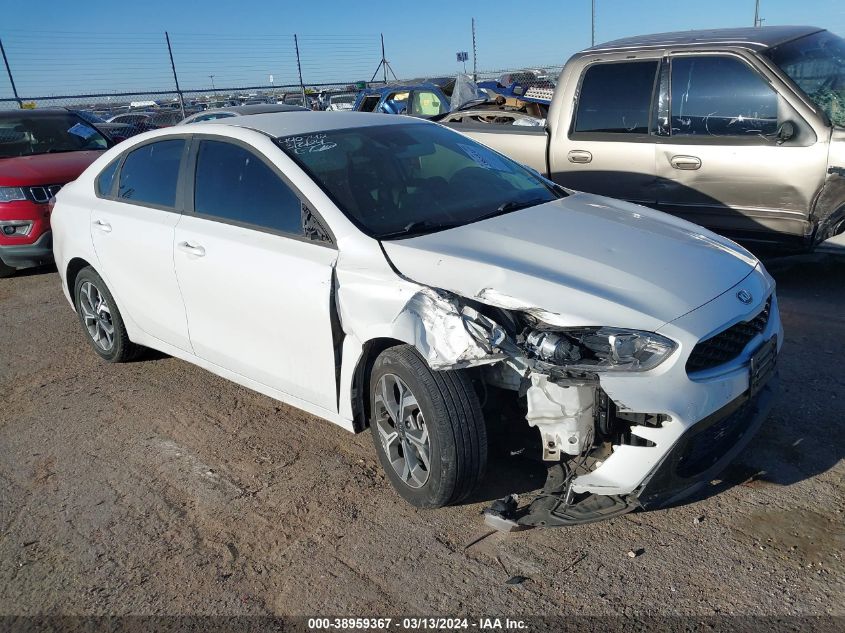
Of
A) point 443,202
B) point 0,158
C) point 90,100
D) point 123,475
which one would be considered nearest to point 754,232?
point 443,202

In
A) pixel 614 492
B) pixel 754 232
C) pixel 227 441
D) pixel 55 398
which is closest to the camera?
pixel 614 492

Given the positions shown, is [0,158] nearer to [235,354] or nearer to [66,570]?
[235,354]

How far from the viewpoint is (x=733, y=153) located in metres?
5.46

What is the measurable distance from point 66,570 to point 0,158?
6.96 metres

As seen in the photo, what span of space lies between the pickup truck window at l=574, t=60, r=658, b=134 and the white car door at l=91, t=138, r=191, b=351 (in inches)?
135

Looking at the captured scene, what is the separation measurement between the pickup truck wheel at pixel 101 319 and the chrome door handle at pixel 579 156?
3.74m

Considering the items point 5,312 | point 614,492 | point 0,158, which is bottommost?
point 5,312

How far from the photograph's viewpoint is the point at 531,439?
3.23m

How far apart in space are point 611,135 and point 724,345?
356 centimetres

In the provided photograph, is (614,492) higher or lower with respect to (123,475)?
higher

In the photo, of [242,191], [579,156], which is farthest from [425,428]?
[579,156]

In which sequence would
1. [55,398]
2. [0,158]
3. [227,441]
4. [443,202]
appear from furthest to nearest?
[0,158] → [55,398] → [227,441] → [443,202]

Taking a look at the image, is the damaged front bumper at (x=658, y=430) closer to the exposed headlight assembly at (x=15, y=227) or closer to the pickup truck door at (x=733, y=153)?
the pickup truck door at (x=733, y=153)

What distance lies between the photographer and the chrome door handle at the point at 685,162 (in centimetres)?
563
